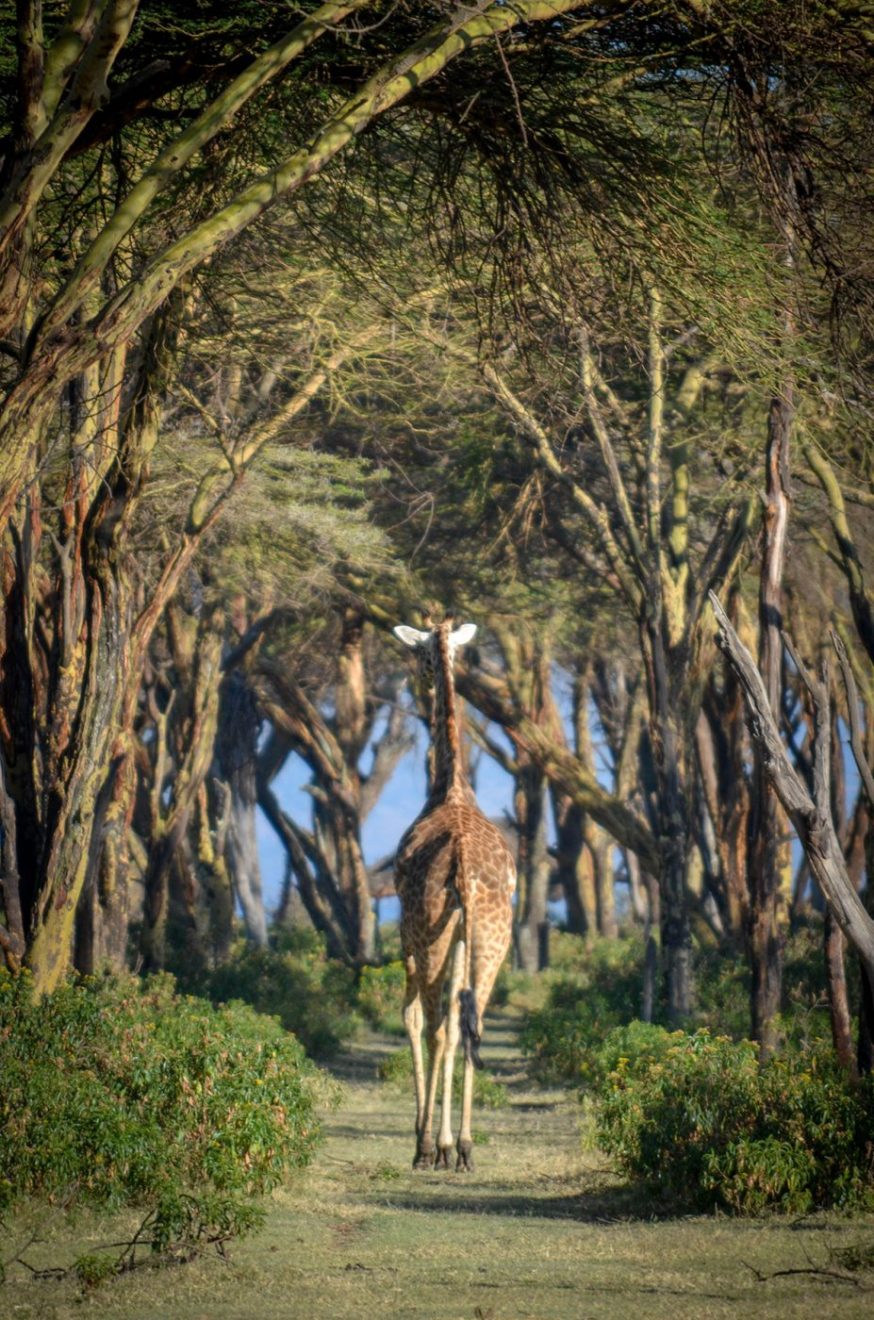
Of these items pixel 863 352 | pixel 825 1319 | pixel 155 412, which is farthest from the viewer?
pixel 863 352

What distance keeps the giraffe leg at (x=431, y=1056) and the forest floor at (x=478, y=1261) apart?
46 cm

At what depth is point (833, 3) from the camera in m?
8.54

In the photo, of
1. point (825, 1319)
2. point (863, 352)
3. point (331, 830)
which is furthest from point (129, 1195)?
point (331, 830)

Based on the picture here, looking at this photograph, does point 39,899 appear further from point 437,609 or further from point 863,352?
point 437,609

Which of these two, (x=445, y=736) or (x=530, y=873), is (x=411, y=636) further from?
(x=530, y=873)

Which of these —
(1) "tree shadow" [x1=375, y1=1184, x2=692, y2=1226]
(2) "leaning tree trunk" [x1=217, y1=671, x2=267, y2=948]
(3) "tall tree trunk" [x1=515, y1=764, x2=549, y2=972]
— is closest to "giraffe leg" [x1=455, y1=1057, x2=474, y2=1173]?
(1) "tree shadow" [x1=375, y1=1184, x2=692, y2=1226]

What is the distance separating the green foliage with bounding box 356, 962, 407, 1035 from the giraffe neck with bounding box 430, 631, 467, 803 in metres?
11.1

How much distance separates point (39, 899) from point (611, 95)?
258 inches

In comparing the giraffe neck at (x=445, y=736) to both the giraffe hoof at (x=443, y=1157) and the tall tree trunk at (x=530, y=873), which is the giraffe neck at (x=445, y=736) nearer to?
the giraffe hoof at (x=443, y=1157)

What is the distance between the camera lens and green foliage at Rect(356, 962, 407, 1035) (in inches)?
951

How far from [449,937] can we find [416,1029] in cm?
85

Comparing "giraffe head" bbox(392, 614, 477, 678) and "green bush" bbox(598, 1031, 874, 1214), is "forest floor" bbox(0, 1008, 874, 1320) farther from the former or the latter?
"giraffe head" bbox(392, 614, 477, 678)

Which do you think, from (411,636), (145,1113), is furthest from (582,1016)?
(145,1113)

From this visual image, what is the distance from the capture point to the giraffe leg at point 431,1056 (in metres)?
12.2
